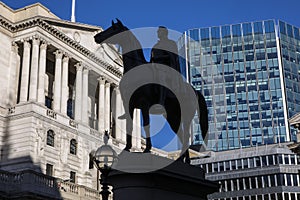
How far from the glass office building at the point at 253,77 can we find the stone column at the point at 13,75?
65386 millimetres

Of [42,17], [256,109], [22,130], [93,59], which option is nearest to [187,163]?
[22,130]

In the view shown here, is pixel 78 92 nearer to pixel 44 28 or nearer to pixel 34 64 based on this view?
pixel 34 64

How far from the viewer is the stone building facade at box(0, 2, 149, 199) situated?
4138 centimetres

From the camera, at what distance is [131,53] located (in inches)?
443

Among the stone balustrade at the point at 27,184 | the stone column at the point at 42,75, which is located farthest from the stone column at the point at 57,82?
the stone balustrade at the point at 27,184

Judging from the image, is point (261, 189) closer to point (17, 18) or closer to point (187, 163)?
point (17, 18)

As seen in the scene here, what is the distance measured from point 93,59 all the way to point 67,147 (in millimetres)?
11758

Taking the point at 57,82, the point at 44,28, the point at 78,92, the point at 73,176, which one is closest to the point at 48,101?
the point at 57,82

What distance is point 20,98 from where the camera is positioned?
43.6 meters

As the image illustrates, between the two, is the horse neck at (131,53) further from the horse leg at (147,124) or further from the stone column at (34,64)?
the stone column at (34,64)

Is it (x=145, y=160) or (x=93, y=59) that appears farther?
(x=93, y=59)

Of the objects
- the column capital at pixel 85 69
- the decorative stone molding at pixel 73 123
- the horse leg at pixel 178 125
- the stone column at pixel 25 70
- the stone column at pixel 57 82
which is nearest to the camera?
the horse leg at pixel 178 125

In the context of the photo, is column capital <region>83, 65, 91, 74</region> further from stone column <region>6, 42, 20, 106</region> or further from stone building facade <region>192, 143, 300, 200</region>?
stone building facade <region>192, 143, 300, 200</region>

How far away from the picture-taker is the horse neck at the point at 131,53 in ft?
36.7
